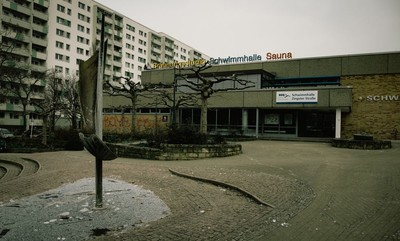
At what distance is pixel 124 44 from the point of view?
7781cm

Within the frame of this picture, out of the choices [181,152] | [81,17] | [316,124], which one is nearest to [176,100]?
[316,124]

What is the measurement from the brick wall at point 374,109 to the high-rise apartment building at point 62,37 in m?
37.2

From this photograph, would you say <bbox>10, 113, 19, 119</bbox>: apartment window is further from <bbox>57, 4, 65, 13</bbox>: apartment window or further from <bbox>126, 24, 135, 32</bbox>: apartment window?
<bbox>126, 24, 135, 32</bbox>: apartment window

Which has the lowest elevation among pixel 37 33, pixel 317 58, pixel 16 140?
pixel 16 140

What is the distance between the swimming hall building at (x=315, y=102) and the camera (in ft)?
88.0

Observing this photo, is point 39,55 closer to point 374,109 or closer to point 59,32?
point 59,32

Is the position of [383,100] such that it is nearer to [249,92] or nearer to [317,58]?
[317,58]

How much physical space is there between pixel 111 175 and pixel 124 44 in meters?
73.4

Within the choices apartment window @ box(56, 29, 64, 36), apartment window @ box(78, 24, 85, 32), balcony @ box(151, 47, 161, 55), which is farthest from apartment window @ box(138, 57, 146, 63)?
apartment window @ box(56, 29, 64, 36)

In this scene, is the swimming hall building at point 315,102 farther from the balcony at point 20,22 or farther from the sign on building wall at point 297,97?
the balcony at point 20,22

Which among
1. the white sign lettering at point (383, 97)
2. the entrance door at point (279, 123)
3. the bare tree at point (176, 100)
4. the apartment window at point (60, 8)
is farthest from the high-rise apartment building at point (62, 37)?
the white sign lettering at point (383, 97)

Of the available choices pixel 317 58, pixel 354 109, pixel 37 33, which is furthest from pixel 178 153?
pixel 37 33

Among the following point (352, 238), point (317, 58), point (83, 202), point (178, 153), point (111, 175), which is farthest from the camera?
point (317, 58)

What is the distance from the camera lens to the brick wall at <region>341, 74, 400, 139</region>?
27.0m
